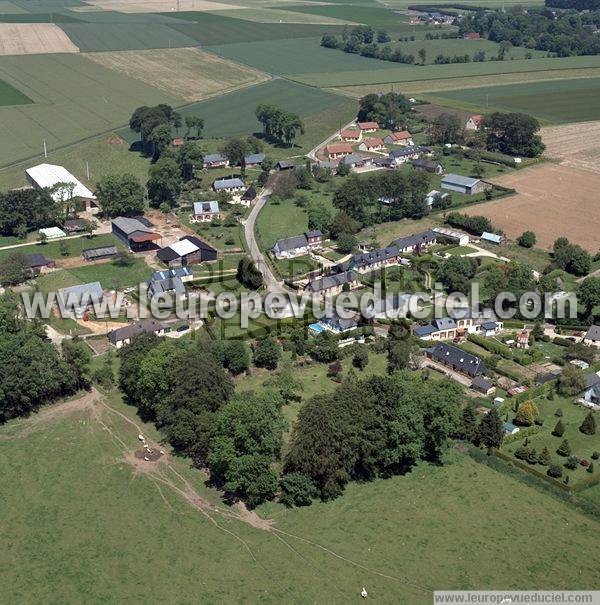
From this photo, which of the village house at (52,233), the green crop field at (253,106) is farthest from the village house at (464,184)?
the village house at (52,233)

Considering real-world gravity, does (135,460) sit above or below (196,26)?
below

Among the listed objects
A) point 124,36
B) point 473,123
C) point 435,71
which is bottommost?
point 473,123

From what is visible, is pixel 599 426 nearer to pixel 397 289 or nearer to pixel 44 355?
pixel 397 289

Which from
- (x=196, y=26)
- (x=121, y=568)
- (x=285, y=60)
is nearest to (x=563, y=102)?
(x=285, y=60)

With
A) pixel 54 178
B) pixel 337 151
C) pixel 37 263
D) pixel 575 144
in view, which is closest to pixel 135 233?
pixel 37 263

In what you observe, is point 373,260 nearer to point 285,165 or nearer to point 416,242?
point 416,242

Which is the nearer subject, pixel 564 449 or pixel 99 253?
pixel 564 449

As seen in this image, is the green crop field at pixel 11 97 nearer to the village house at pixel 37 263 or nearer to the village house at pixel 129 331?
the village house at pixel 37 263

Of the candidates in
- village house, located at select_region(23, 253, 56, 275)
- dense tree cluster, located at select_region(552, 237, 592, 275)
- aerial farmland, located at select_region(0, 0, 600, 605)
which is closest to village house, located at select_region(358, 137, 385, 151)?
aerial farmland, located at select_region(0, 0, 600, 605)
